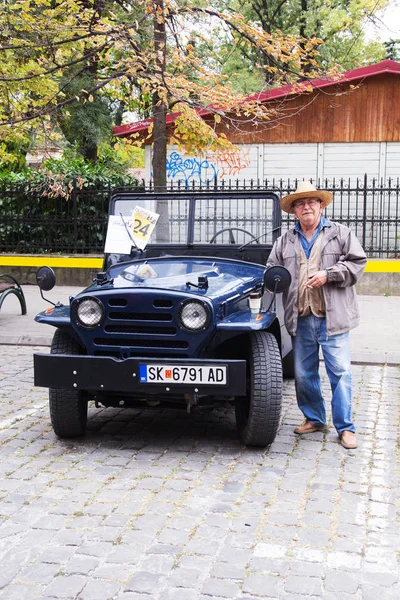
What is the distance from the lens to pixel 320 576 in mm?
3387

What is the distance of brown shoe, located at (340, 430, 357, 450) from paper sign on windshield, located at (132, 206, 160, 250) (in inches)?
88.8

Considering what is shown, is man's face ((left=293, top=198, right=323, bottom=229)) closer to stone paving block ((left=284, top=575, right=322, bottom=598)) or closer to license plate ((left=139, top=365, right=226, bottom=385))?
license plate ((left=139, top=365, right=226, bottom=385))

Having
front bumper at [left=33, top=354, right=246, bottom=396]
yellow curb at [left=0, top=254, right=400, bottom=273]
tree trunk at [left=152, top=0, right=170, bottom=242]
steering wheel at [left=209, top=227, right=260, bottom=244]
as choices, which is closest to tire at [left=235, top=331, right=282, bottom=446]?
front bumper at [left=33, top=354, right=246, bottom=396]

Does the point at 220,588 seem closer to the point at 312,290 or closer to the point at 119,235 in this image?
the point at 312,290

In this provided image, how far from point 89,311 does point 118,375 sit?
1.54 feet

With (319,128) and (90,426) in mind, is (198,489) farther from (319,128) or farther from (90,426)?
(319,128)

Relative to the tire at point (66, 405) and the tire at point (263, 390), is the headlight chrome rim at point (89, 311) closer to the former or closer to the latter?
the tire at point (66, 405)

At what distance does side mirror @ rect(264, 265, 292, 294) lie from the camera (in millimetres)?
5074

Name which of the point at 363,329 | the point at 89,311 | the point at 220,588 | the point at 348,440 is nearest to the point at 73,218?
the point at 363,329

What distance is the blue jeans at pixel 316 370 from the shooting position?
17.7 ft

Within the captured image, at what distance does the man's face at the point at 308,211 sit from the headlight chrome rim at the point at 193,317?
3.53 feet

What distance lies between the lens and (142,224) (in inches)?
258

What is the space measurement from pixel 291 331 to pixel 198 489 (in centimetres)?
149

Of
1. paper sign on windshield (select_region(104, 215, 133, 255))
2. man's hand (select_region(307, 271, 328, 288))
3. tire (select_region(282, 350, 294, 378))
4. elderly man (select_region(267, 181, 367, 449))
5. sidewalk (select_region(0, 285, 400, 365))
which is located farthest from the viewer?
sidewalk (select_region(0, 285, 400, 365))
